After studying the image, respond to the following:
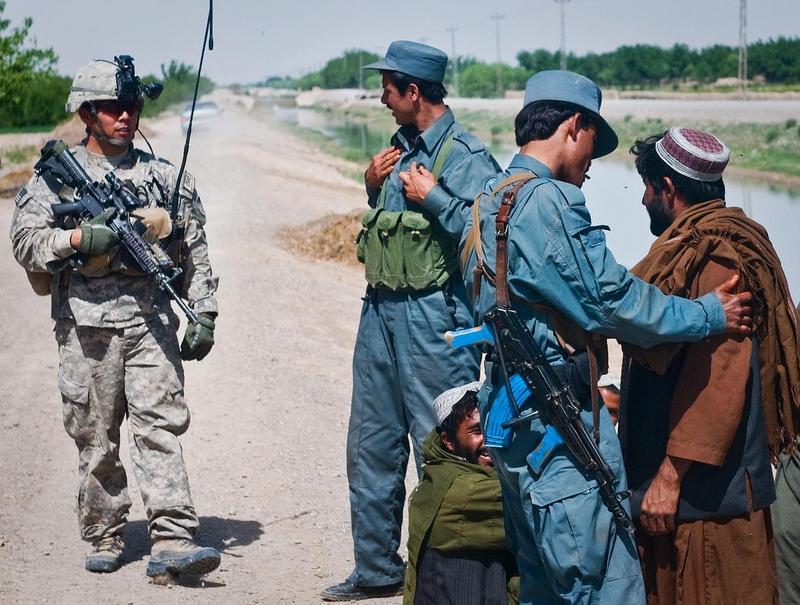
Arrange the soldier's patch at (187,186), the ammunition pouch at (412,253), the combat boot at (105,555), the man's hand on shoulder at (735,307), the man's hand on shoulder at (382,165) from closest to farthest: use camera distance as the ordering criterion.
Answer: the man's hand on shoulder at (735,307)
the ammunition pouch at (412,253)
the man's hand on shoulder at (382,165)
the combat boot at (105,555)
the soldier's patch at (187,186)

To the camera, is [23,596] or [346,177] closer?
[23,596]

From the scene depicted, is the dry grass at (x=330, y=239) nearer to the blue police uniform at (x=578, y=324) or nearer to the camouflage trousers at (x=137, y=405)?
the camouflage trousers at (x=137, y=405)

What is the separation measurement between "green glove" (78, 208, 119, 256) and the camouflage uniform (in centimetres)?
15

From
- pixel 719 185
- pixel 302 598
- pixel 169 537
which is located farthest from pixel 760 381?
pixel 169 537

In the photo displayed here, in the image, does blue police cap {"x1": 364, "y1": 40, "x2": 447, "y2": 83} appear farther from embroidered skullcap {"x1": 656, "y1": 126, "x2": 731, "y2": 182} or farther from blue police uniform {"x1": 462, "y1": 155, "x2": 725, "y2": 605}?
blue police uniform {"x1": 462, "y1": 155, "x2": 725, "y2": 605}

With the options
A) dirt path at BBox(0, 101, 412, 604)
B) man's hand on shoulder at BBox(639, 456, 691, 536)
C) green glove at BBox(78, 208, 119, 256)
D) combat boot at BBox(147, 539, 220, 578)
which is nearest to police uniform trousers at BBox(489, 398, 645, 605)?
man's hand on shoulder at BBox(639, 456, 691, 536)

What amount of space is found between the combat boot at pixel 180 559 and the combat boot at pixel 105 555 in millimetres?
217

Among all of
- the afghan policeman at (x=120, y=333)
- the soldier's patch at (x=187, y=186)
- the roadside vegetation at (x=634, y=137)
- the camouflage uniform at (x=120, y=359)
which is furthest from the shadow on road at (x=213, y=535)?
the roadside vegetation at (x=634, y=137)

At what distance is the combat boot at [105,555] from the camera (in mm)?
5617

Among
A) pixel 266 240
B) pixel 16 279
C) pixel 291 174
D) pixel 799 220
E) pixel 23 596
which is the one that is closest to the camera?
pixel 23 596

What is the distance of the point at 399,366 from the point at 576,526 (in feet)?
5.98

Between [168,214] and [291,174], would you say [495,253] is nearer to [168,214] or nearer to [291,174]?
[168,214]

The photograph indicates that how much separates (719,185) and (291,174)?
92.8 ft

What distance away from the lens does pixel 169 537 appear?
553cm
